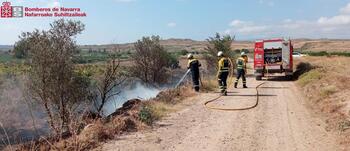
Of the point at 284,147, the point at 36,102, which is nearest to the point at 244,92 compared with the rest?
the point at 284,147

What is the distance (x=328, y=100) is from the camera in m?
15.1

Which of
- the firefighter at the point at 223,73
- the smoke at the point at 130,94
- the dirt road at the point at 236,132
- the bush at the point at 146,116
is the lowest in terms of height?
the smoke at the point at 130,94

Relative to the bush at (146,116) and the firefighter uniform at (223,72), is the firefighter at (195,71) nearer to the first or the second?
the firefighter uniform at (223,72)

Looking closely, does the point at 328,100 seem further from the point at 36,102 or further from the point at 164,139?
the point at 36,102

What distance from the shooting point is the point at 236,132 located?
34.9 ft

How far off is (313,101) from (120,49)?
610 inches

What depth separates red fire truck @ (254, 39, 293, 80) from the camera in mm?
28297

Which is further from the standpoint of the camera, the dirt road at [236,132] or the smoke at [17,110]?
the smoke at [17,110]

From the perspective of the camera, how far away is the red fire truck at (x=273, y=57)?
2830 cm

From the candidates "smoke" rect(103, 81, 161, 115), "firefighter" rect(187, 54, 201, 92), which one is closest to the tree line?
"smoke" rect(103, 81, 161, 115)

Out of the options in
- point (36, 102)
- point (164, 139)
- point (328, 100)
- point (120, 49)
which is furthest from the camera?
point (120, 49)

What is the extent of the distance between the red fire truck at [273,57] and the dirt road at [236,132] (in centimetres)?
1351

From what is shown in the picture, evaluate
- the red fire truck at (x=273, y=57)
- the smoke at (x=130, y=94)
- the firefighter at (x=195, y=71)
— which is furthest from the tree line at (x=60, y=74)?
the red fire truck at (x=273, y=57)

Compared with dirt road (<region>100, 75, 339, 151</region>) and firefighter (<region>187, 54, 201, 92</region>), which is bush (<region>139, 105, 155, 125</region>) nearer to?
dirt road (<region>100, 75, 339, 151</region>)
